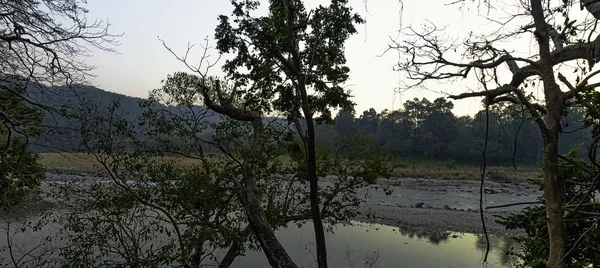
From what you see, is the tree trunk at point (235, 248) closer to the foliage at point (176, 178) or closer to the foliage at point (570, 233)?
the foliage at point (176, 178)

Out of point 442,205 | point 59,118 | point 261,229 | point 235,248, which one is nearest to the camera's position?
point 261,229

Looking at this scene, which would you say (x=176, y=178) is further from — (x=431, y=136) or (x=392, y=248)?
(x=431, y=136)

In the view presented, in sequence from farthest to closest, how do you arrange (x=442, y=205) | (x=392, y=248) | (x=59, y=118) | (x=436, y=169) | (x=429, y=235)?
(x=436, y=169)
(x=442, y=205)
(x=429, y=235)
(x=392, y=248)
(x=59, y=118)

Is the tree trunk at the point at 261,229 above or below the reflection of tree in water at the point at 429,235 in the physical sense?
above

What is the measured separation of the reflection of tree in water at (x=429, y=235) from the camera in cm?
1527

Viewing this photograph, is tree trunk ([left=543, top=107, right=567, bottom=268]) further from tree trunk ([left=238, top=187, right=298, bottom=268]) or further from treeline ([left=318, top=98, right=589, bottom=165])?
treeline ([left=318, top=98, right=589, bottom=165])

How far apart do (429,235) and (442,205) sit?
7.00m

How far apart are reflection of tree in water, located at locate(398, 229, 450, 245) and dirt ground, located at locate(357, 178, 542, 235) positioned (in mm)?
551

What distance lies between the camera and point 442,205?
22.2 m

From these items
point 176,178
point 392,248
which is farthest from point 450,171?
point 176,178

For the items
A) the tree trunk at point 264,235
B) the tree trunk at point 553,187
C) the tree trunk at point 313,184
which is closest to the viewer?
the tree trunk at point 553,187

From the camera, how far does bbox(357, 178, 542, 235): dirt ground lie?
57.1ft

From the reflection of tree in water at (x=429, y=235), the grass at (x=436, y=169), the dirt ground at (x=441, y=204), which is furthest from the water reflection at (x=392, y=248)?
the grass at (x=436, y=169)

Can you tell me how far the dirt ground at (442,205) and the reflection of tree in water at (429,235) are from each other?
0.55 metres
